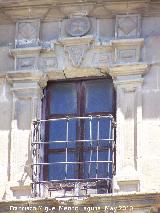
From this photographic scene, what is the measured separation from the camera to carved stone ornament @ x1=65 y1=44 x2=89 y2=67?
1456cm

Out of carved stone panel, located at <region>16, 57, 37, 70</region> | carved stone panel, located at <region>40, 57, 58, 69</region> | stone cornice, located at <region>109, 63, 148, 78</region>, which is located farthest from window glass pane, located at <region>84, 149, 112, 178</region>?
carved stone panel, located at <region>16, 57, 37, 70</region>

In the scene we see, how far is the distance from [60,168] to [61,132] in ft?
1.65

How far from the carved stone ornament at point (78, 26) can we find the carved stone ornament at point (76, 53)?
0.18m

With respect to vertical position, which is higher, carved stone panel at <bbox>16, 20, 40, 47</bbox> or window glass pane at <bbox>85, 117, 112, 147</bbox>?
carved stone panel at <bbox>16, 20, 40, 47</bbox>

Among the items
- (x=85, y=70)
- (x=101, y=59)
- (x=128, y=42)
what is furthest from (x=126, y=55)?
(x=85, y=70)

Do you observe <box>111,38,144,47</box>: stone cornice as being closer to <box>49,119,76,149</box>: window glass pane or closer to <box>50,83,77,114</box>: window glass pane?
<box>50,83,77,114</box>: window glass pane

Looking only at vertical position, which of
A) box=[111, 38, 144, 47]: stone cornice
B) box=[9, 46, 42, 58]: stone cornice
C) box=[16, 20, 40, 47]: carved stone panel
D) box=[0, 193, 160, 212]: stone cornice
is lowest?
box=[0, 193, 160, 212]: stone cornice

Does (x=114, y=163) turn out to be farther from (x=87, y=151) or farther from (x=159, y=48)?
(x=159, y=48)

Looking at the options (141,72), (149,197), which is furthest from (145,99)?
(149,197)

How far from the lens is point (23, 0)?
14875mm

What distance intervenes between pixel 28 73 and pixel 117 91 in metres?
1.22

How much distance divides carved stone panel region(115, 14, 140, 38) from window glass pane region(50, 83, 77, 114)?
966 mm

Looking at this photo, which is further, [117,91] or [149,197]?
[117,91]

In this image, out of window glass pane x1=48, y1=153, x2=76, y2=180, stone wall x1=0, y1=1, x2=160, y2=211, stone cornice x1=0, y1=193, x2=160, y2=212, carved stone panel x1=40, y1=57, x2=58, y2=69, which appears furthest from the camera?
carved stone panel x1=40, y1=57, x2=58, y2=69
